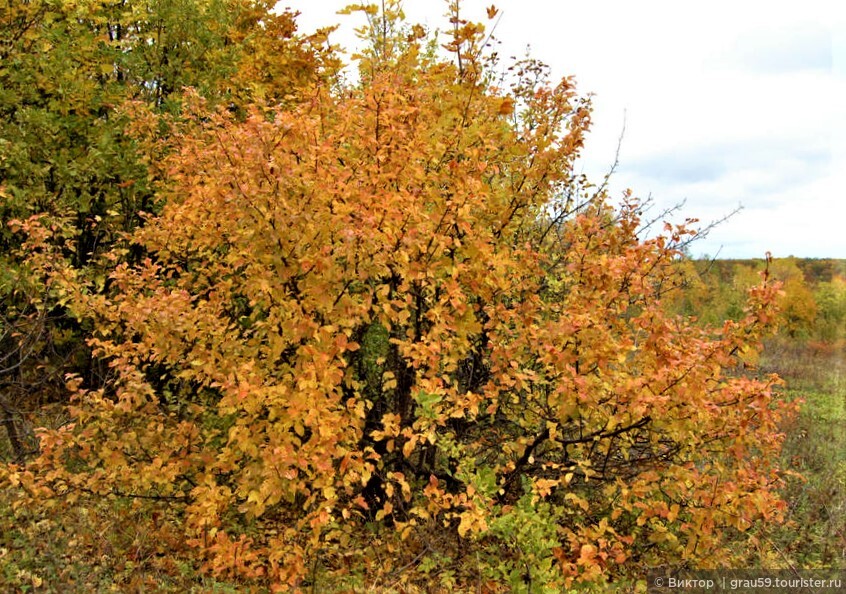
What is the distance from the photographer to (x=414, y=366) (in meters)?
3.72

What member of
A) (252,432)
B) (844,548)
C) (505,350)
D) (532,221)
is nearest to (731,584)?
(844,548)

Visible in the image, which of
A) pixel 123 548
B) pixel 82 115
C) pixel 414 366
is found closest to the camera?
pixel 414 366

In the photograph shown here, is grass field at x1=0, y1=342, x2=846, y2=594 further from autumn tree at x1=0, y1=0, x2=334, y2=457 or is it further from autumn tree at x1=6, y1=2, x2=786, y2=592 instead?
autumn tree at x1=0, y1=0, x2=334, y2=457

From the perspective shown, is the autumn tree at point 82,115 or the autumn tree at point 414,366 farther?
the autumn tree at point 82,115

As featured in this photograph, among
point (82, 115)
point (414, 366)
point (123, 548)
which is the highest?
point (82, 115)

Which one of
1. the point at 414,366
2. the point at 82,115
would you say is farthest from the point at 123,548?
the point at 82,115

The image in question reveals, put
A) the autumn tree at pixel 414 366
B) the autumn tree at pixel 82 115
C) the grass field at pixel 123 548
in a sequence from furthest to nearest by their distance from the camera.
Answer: the autumn tree at pixel 82 115 < the grass field at pixel 123 548 < the autumn tree at pixel 414 366

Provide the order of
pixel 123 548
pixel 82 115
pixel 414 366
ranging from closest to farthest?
pixel 414 366 → pixel 123 548 → pixel 82 115

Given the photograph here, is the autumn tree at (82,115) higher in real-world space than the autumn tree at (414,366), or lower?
higher

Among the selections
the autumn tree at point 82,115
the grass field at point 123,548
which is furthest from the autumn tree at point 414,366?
the autumn tree at point 82,115

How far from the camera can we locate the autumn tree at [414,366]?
3.49 metres

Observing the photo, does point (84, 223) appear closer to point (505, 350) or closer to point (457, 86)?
point (457, 86)

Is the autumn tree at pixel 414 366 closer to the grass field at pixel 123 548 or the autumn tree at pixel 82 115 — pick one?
the grass field at pixel 123 548

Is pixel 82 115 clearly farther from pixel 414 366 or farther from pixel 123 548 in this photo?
pixel 414 366
